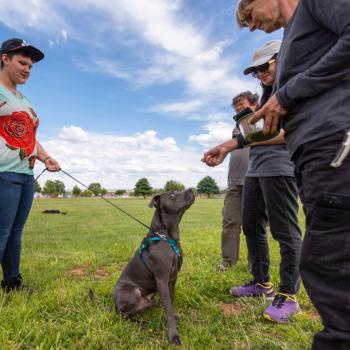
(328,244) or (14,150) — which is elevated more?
(14,150)

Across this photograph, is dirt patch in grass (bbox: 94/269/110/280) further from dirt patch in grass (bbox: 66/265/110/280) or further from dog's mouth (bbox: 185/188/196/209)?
dog's mouth (bbox: 185/188/196/209)

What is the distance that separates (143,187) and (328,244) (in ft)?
391

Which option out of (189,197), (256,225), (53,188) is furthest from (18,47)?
(53,188)

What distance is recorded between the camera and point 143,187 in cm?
12025

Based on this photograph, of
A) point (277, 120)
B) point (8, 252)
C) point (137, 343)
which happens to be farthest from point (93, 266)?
point (277, 120)

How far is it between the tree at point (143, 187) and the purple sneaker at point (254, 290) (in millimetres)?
116014

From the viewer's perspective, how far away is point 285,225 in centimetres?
387

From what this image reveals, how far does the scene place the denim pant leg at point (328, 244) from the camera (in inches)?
66.8

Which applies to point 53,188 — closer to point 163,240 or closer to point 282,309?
point 163,240

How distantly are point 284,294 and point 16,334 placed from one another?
2.88m

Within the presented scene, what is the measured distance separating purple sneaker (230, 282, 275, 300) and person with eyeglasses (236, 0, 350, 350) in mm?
2684

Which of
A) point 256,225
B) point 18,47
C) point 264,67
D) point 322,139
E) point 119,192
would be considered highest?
point 119,192

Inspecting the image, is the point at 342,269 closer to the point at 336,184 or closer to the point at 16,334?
the point at 336,184

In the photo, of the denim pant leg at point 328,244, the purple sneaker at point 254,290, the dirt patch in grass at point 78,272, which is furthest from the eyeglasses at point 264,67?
the dirt patch in grass at point 78,272
